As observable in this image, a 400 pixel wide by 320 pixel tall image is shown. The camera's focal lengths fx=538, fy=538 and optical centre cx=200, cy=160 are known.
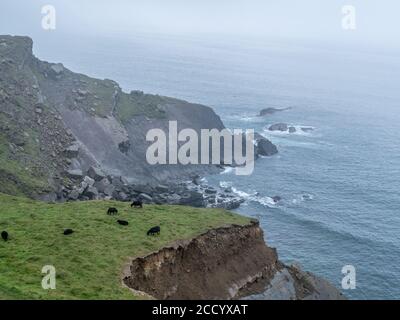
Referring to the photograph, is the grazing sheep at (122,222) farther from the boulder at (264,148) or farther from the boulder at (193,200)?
the boulder at (264,148)

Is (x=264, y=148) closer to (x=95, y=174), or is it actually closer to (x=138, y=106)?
(x=138, y=106)

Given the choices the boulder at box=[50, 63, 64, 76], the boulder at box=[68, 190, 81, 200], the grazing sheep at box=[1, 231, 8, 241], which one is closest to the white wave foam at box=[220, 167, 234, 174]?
the boulder at box=[68, 190, 81, 200]

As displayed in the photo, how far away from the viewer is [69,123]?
120 meters

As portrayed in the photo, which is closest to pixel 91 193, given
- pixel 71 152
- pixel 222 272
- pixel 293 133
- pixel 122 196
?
pixel 122 196

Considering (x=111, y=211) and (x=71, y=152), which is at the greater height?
(x=111, y=211)

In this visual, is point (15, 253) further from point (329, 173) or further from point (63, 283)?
point (329, 173)

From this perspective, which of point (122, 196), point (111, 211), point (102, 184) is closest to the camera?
point (111, 211)

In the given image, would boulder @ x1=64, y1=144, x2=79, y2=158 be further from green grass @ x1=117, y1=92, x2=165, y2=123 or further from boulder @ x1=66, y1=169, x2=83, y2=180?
green grass @ x1=117, y1=92, x2=165, y2=123

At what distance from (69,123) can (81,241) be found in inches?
3214

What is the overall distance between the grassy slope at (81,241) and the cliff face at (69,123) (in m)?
33.2

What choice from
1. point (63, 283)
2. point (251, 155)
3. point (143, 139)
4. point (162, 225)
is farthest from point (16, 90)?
point (63, 283)

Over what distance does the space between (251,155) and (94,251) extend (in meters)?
97.8

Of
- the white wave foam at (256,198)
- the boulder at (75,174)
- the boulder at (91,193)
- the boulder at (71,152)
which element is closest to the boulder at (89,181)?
the boulder at (75,174)

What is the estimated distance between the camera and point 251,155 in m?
136
